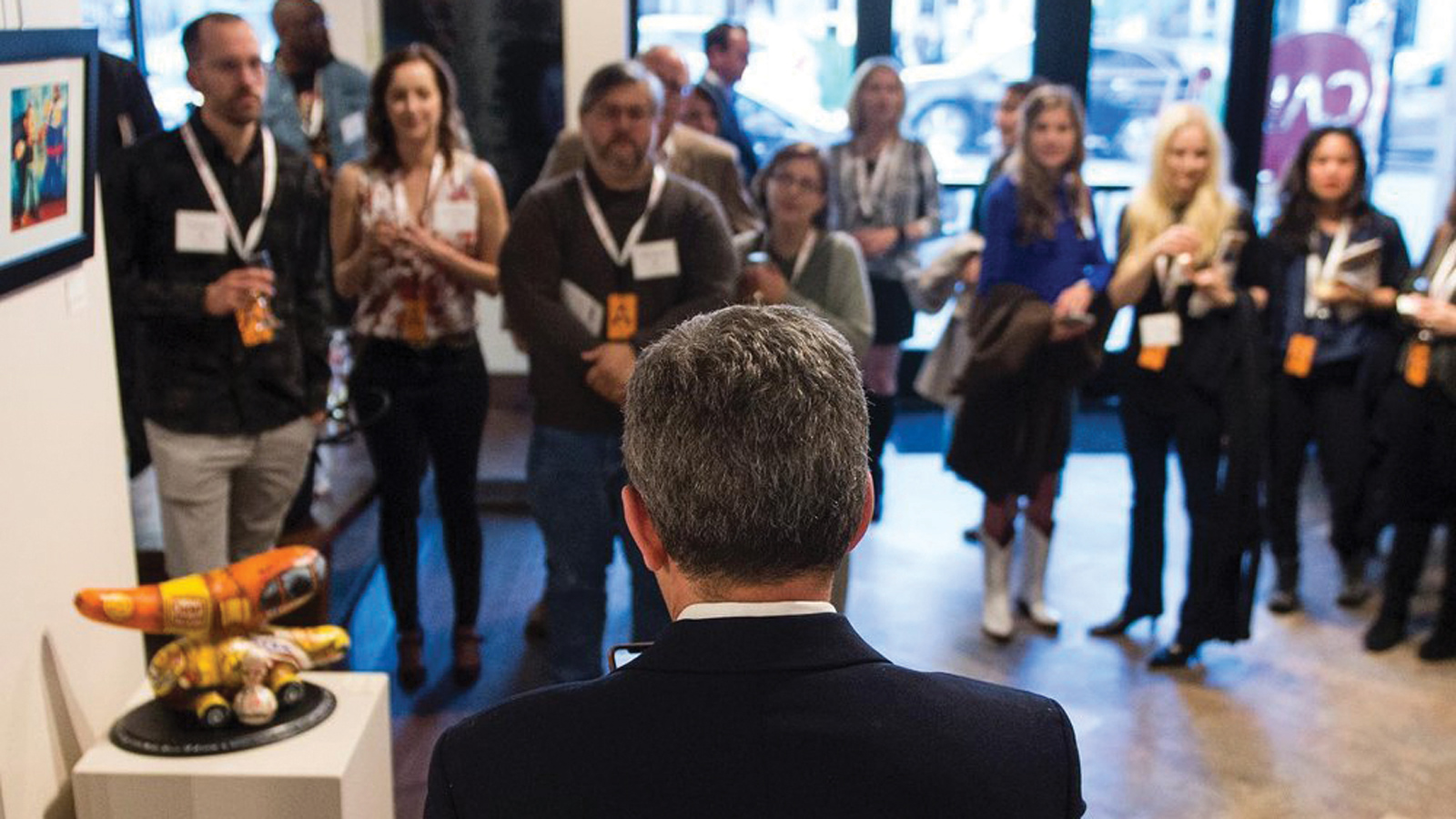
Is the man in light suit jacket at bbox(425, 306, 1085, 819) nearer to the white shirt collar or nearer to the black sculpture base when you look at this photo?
the white shirt collar

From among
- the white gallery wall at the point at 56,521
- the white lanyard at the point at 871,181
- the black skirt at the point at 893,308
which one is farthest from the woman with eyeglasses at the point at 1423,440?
the white gallery wall at the point at 56,521

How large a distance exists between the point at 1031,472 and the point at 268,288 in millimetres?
2214

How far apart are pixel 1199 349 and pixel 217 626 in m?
2.70

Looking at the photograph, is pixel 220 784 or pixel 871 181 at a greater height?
pixel 871 181

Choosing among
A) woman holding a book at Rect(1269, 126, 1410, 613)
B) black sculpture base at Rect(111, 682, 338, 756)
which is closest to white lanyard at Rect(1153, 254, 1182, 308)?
woman holding a book at Rect(1269, 126, 1410, 613)

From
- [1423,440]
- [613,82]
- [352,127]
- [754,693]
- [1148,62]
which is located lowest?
[1423,440]

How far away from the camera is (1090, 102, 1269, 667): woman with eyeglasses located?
4086mm

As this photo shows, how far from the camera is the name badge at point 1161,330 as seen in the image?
4.10 metres

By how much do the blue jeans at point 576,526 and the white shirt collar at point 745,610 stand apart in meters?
2.37

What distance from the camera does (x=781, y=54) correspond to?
700 centimetres

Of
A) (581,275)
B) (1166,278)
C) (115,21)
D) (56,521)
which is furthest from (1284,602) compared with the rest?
(115,21)

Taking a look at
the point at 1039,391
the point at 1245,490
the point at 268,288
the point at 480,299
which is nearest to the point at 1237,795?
the point at 1245,490

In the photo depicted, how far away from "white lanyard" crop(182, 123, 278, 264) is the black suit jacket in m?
2.47

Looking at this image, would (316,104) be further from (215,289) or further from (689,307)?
(689,307)
